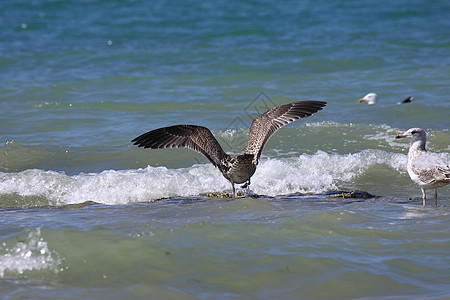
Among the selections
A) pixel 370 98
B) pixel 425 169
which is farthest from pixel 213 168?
pixel 370 98

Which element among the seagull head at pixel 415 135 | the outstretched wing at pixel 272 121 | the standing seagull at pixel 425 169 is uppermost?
the outstretched wing at pixel 272 121

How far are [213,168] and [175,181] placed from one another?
767 mm

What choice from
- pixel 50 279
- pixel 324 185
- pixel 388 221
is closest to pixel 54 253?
pixel 50 279

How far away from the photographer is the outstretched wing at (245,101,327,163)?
6.71 metres

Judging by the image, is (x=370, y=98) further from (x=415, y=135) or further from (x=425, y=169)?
(x=425, y=169)

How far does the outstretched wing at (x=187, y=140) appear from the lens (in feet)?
21.6

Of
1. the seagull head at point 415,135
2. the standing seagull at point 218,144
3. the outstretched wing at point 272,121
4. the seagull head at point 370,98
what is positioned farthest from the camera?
the seagull head at point 370,98

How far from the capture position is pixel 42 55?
17156 mm

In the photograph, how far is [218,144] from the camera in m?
6.66

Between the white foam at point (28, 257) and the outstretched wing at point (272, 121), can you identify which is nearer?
the white foam at point (28, 257)

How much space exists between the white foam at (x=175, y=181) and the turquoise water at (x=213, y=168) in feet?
0.08

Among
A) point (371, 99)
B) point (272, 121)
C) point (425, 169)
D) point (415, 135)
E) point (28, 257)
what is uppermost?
point (371, 99)

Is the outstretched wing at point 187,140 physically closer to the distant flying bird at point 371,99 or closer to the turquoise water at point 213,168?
the turquoise water at point 213,168

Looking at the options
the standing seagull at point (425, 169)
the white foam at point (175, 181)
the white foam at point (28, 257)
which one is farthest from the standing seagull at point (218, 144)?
the white foam at point (28, 257)
